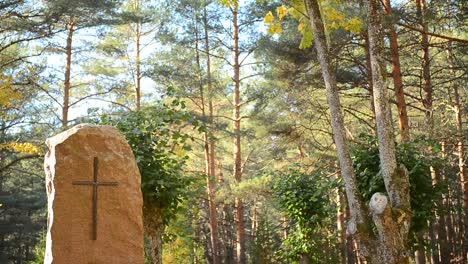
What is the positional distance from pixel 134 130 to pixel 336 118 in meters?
2.74

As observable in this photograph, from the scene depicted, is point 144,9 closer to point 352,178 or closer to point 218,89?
point 218,89

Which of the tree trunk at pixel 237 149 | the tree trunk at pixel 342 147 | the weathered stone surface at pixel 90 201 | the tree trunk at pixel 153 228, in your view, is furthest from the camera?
the tree trunk at pixel 237 149

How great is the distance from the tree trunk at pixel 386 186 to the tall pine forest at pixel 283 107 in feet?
0.05

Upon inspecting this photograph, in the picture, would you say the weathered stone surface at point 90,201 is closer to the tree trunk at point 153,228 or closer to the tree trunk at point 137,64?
the tree trunk at point 153,228

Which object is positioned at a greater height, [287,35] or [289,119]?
[287,35]

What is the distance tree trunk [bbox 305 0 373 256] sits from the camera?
19.9ft

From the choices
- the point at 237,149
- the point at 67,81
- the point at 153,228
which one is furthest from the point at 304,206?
the point at 67,81

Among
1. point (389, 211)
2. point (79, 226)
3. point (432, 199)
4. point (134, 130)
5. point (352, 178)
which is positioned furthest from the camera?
point (432, 199)

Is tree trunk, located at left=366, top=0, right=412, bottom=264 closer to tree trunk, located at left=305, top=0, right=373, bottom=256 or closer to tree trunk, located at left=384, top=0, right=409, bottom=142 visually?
tree trunk, located at left=305, top=0, right=373, bottom=256

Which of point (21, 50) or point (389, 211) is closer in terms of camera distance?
point (389, 211)

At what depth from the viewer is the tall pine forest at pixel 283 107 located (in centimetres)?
652

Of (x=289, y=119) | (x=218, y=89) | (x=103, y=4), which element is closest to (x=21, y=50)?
(x=103, y=4)

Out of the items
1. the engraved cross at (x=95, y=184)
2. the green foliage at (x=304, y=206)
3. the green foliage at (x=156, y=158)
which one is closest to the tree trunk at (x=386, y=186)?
the green foliage at (x=156, y=158)

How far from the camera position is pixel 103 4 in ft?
37.6
